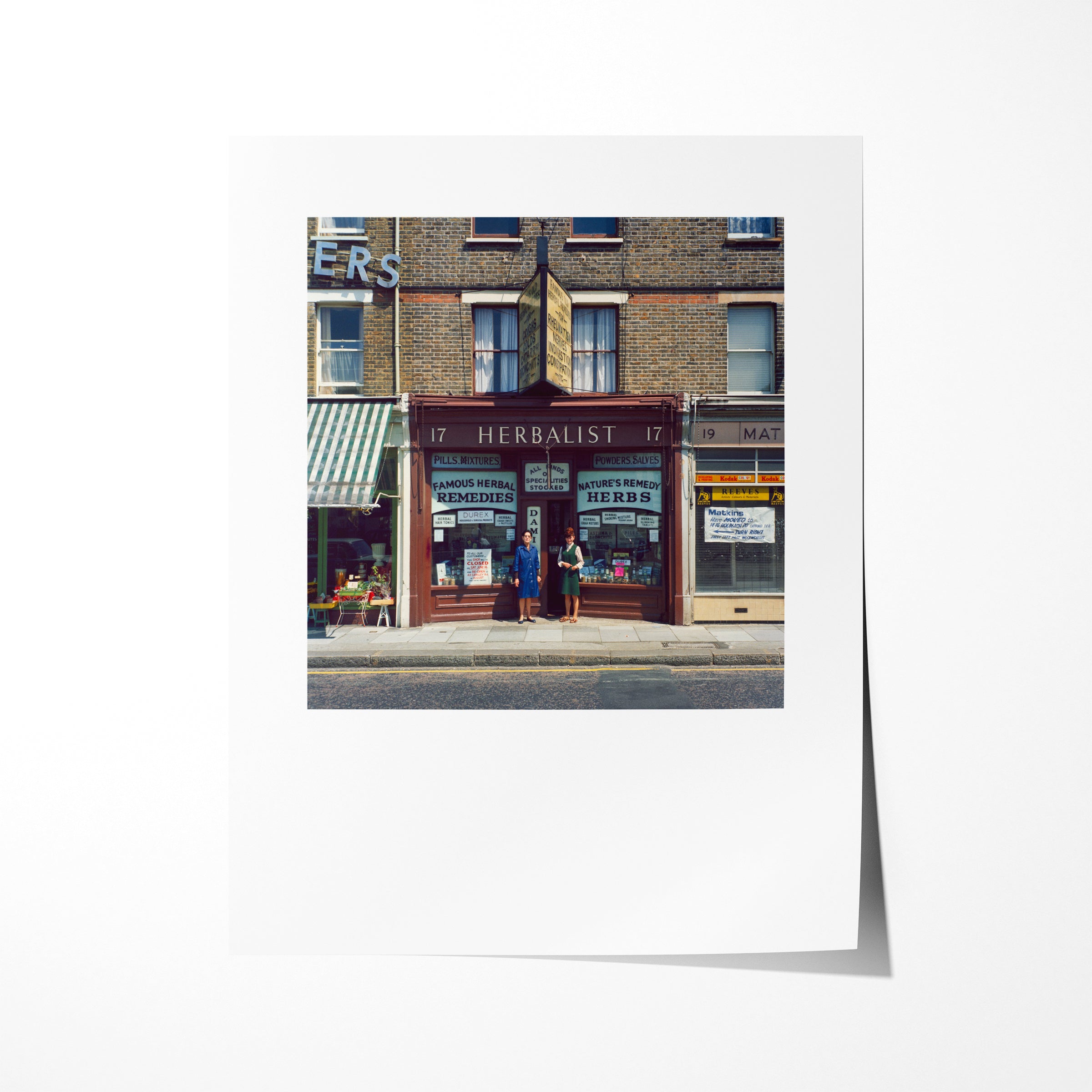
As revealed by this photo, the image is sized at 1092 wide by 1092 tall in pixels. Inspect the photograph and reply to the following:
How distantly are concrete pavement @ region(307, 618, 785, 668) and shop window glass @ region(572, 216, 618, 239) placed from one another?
3797 millimetres

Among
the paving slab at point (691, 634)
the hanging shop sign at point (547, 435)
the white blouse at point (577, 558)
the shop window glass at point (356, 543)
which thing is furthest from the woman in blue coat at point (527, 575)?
the paving slab at point (691, 634)

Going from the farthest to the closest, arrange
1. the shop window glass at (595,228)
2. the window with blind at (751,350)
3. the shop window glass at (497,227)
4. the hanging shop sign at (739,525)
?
the hanging shop sign at (739,525) → the window with blind at (751,350) → the shop window glass at (595,228) → the shop window glass at (497,227)

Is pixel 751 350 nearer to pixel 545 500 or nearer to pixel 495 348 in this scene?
pixel 495 348

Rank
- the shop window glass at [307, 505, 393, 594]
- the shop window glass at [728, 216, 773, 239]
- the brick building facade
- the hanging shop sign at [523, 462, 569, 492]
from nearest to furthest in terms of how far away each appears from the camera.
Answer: the shop window glass at [728, 216, 773, 239]
the brick building facade
the shop window glass at [307, 505, 393, 594]
the hanging shop sign at [523, 462, 569, 492]

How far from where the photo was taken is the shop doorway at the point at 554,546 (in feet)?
30.2

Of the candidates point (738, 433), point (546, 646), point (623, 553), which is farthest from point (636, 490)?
point (546, 646)

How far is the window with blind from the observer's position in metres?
8.36

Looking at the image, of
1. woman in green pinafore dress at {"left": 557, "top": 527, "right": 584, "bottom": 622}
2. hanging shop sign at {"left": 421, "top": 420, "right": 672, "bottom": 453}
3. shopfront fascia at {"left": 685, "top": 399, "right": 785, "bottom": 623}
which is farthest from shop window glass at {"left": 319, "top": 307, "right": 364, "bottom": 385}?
shopfront fascia at {"left": 685, "top": 399, "right": 785, "bottom": 623}

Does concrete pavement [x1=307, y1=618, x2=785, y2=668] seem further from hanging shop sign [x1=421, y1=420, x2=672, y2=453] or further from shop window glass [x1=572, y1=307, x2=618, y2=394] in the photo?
shop window glass [x1=572, y1=307, x2=618, y2=394]

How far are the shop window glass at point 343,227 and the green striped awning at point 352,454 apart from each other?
188 cm

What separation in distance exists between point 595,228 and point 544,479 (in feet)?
12.9

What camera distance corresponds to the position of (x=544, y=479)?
9.46 metres

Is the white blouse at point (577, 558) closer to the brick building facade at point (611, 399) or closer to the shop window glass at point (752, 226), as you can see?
the brick building facade at point (611, 399)
